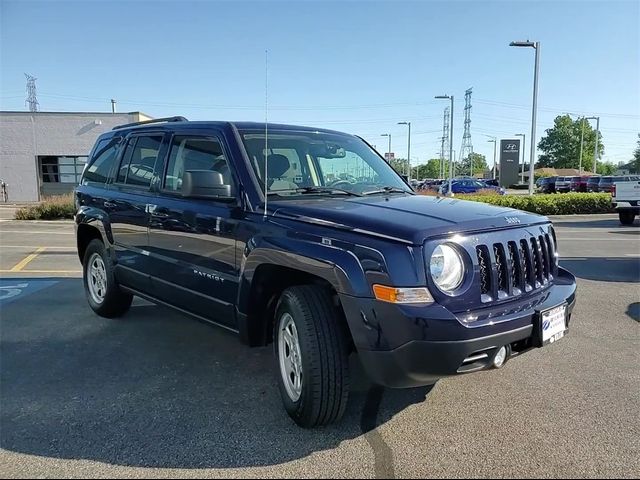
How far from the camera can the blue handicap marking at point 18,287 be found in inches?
256

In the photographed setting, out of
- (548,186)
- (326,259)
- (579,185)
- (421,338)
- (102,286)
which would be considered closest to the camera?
(421,338)

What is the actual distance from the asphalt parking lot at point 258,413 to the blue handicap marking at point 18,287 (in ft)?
3.80

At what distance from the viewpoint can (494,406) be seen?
351 centimetres

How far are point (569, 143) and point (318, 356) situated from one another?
392ft

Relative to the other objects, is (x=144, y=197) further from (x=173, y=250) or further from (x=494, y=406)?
(x=494, y=406)

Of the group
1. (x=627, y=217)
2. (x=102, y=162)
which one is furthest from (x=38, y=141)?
(x=627, y=217)

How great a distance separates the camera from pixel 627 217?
1769cm

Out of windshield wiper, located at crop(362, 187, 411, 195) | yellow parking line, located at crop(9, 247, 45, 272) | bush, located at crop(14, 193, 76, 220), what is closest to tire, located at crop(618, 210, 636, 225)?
windshield wiper, located at crop(362, 187, 411, 195)

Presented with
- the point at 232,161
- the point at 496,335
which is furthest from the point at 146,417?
the point at 496,335

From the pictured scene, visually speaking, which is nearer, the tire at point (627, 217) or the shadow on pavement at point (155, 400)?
the shadow on pavement at point (155, 400)

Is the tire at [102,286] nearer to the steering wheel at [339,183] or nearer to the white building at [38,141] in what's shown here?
the steering wheel at [339,183]

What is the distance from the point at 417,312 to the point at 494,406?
130 cm

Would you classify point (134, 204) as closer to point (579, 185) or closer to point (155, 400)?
point (155, 400)

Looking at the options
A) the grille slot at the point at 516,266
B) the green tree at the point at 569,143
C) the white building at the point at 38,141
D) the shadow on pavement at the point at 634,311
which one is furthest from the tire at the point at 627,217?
the green tree at the point at 569,143
